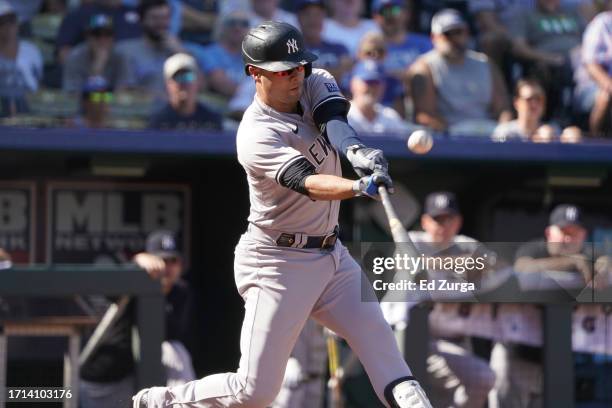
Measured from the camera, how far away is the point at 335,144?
4.41 m

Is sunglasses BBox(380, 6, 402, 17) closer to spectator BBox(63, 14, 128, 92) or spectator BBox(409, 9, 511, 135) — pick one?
spectator BBox(409, 9, 511, 135)

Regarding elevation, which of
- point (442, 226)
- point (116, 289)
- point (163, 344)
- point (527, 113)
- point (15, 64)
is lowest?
point (163, 344)

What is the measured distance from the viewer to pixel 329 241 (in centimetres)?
469

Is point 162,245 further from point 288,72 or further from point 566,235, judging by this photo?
point 288,72

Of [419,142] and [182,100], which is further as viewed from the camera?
[182,100]

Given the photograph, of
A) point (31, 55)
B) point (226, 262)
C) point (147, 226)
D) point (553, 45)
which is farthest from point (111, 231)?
point (553, 45)

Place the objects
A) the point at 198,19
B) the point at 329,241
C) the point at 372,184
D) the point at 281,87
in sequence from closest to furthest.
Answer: the point at 372,184
the point at 281,87
the point at 329,241
the point at 198,19

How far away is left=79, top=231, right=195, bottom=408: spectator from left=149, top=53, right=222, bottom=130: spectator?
0.71 meters

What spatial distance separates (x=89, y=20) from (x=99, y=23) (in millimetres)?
137

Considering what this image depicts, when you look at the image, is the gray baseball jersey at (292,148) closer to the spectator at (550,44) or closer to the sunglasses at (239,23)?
the sunglasses at (239,23)

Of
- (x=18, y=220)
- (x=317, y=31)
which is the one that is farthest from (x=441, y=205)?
(x=18, y=220)

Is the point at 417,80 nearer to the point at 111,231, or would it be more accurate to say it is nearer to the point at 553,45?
the point at 553,45

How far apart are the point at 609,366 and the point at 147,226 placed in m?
A: 3.08

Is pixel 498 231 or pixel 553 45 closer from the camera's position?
pixel 498 231
